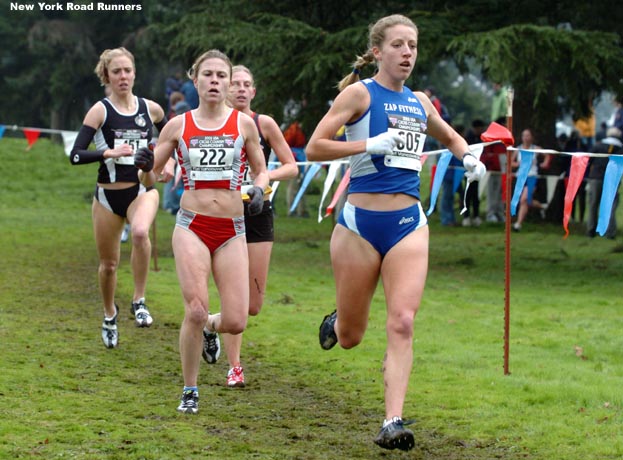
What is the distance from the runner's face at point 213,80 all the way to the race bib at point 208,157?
26cm

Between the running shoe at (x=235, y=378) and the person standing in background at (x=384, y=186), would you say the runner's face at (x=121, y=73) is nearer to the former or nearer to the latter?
the running shoe at (x=235, y=378)

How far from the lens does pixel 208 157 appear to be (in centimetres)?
741

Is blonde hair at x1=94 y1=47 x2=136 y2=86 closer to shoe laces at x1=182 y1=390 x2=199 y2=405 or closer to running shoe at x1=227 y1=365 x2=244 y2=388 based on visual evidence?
running shoe at x1=227 y1=365 x2=244 y2=388

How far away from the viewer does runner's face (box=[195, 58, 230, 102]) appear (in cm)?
746

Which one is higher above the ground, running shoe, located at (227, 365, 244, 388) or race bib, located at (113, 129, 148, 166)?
race bib, located at (113, 129, 148, 166)

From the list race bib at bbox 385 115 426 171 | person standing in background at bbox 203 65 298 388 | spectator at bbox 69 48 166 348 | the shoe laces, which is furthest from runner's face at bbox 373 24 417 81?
spectator at bbox 69 48 166 348

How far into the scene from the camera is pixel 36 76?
139 feet

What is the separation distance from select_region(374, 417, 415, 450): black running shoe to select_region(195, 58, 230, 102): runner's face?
247 cm

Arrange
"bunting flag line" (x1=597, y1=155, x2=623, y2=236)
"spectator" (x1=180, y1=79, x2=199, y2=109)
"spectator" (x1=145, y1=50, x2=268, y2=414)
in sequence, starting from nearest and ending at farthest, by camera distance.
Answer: "spectator" (x1=145, y1=50, x2=268, y2=414) < "bunting flag line" (x1=597, y1=155, x2=623, y2=236) < "spectator" (x1=180, y1=79, x2=199, y2=109)

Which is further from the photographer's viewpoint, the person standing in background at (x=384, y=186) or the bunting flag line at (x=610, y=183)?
the bunting flag line at (x=610, y=183)

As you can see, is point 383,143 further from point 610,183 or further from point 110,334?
point 110,334

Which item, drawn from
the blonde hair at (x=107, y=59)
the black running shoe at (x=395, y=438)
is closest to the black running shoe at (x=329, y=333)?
the black running shoe at (x=395, y=438)

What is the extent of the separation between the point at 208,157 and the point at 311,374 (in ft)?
8.15

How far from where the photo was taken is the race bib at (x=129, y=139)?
32.3ft
